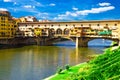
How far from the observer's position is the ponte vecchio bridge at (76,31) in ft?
246

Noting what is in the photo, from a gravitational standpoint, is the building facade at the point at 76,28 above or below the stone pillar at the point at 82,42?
above

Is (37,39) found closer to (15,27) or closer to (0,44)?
(15,27)

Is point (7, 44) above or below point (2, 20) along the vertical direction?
below

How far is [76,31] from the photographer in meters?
77.9

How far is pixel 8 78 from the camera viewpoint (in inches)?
1097

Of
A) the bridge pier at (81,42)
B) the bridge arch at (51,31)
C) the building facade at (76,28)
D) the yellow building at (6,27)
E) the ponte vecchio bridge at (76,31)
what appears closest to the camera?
→ the bridge pier at (81,42)

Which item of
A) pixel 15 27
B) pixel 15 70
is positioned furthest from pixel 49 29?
pixel 15 70

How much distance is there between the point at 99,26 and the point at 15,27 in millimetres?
23711

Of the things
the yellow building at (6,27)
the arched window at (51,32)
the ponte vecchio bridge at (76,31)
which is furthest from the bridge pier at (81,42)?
the yellow building at (6,27)

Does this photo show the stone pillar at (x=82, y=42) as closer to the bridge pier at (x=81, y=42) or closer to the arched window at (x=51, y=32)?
the bridge pier at (x=81, y=42)

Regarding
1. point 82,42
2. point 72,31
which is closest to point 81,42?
point 82,42

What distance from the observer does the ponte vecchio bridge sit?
246 feet

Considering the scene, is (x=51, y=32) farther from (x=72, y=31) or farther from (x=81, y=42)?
(x=81, y=42)

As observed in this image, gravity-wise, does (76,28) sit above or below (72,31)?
above
